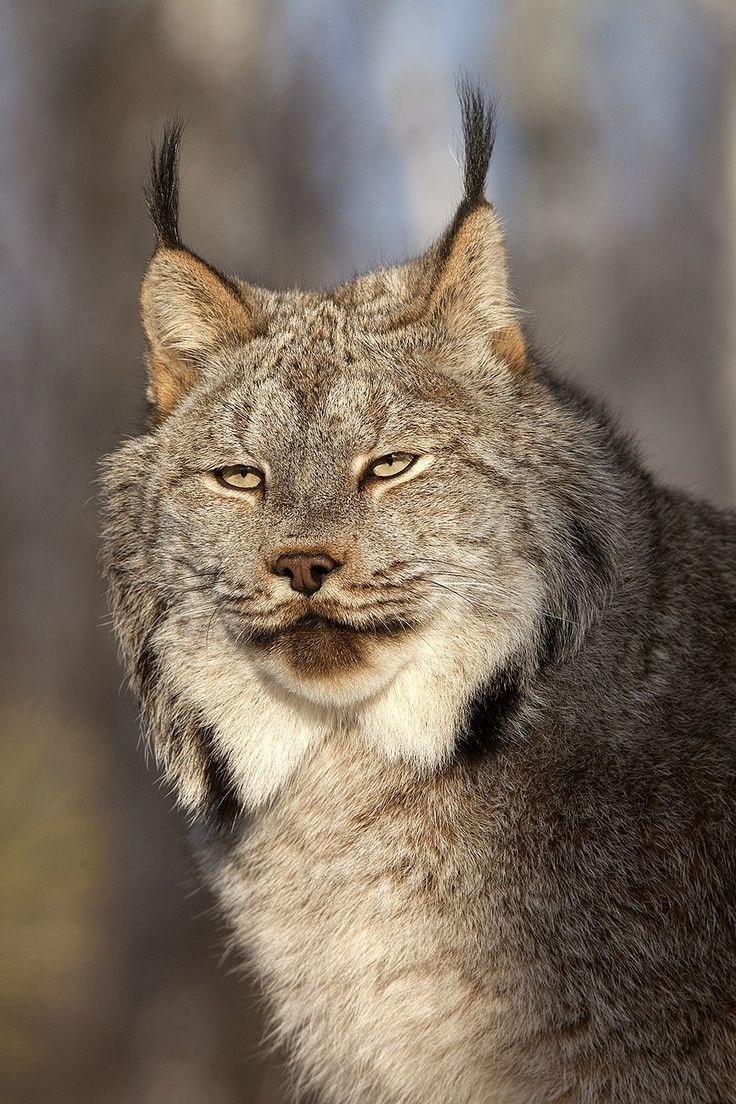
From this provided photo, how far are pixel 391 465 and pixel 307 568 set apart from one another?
1.44 ft

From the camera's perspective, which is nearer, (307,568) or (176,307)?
(307,568)

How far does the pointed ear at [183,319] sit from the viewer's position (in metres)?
3.62

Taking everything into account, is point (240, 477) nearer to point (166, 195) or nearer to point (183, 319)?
point (183, 319)

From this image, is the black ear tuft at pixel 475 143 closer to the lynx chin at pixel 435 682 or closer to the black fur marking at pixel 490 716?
the lynx chin at pixel 435 682

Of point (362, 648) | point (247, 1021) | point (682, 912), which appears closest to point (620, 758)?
point (682, 912)

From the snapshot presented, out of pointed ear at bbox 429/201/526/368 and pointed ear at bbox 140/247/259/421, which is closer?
pointed ear at bbox 429/201/526/368

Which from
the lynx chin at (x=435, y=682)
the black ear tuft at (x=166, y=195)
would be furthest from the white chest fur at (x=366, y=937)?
the black ear tuft at (x=166, y=195)

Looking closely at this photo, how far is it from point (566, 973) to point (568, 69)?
29.6 feet

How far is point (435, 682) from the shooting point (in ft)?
10.6

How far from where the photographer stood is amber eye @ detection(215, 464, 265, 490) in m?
3.28

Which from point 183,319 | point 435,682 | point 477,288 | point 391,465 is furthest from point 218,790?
point 477,288

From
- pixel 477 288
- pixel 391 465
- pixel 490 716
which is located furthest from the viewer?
pixel 477 288

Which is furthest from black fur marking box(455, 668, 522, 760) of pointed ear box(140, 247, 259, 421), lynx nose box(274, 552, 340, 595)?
pointed ear box(140, 247, 259, 421)

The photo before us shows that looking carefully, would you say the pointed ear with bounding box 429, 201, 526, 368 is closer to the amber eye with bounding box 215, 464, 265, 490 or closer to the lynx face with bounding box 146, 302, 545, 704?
the lynx face with bounding box 146, 302, 545, 704
